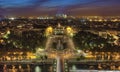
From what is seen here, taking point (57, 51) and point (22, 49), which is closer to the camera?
point (57, 51)

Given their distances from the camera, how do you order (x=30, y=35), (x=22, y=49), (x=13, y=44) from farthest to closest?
(x=30, y=35), (x=13, y=44), (x=22, y=49)

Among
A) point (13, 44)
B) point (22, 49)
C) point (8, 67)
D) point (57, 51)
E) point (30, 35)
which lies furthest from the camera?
point (30, 35)

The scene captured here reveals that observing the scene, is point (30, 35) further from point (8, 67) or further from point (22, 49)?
point (8, 67)

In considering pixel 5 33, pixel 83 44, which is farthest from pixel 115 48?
pixel 5 33

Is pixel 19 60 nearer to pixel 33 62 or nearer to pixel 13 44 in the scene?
pixel 33 62

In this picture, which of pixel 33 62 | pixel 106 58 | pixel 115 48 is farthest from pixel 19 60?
pixel 115 48

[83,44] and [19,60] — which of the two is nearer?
[19,60]
